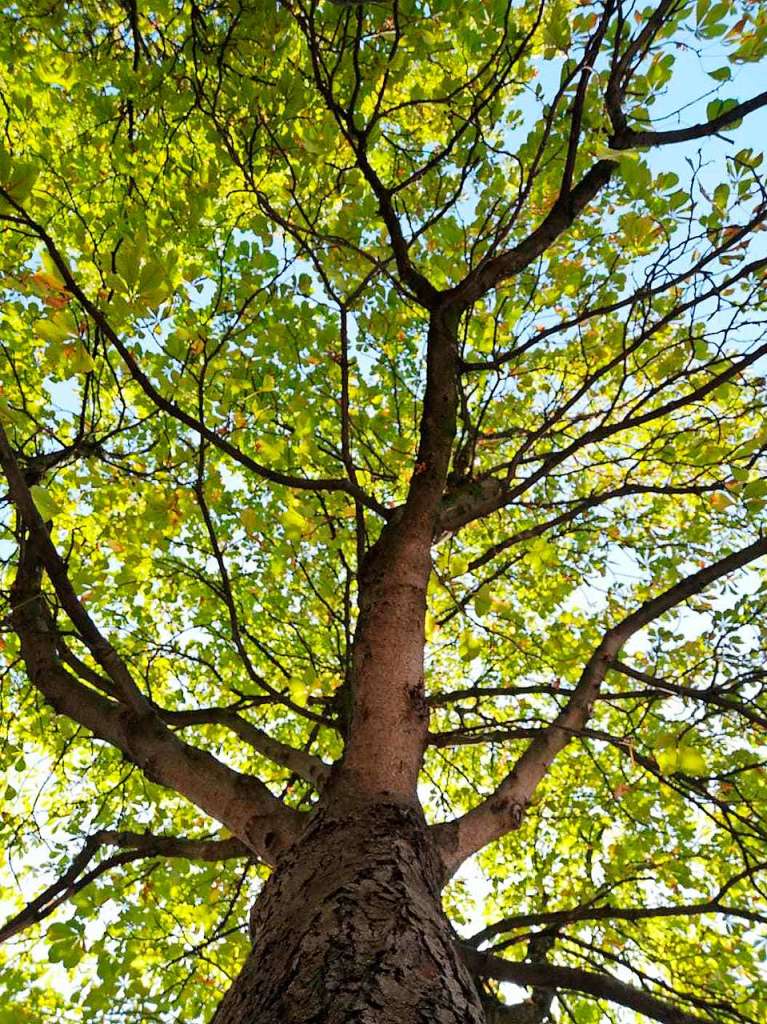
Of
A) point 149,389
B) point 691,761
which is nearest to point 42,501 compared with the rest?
point 149,389

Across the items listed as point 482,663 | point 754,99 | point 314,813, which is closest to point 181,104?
point 754,99

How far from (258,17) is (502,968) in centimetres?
528

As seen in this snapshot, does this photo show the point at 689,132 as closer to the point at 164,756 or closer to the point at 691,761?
the point at 691,761

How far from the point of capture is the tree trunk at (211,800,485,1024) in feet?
3.72

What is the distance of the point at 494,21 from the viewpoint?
3.32 m

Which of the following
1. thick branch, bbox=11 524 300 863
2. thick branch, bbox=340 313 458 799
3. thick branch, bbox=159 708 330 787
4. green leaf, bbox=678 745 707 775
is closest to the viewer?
thick branch, bbox=340 313 458 799

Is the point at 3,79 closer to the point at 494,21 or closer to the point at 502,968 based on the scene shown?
the point at 494,21

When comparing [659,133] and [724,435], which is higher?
[724,435]

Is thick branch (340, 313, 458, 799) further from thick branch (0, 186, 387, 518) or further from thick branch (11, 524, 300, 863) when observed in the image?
thick branch (11, 524, 300, 863)

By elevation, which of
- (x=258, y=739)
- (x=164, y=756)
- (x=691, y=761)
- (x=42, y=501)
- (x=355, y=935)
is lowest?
(x=355, y=935)

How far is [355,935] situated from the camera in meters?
1.33

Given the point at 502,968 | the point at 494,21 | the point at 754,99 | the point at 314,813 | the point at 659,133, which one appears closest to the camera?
the point at 314,813

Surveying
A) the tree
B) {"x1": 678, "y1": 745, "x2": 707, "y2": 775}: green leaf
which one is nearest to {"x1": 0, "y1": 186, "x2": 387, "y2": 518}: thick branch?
the tree

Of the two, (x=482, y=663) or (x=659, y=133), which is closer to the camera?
(x=659, y=133)
